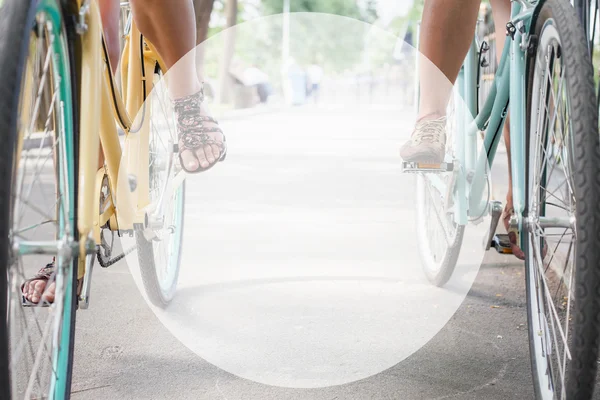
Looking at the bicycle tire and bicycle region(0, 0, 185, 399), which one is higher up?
bicycle region(0, 0, 185, 399)

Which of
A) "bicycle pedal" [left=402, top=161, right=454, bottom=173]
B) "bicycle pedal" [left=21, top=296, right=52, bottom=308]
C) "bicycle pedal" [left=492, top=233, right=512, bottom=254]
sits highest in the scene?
"bicycle pedal" [left=402, top=161, right=454, bottom=173]

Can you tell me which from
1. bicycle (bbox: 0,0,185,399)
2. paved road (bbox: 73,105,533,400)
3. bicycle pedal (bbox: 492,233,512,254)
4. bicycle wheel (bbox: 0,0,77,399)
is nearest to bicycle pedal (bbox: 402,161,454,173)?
bicycle pedal (bbox: 492,233,512,254)

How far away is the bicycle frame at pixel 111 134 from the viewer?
5.62ft

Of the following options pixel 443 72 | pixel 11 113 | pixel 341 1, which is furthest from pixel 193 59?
pixel 341 1

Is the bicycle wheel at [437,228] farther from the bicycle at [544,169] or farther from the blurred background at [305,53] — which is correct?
the blurred background at [305,53]

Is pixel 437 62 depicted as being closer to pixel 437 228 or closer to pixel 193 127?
pixel 193 127

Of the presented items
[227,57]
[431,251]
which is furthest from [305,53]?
[431,251]

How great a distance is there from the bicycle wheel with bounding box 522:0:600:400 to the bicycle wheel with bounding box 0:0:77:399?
102 centimetres

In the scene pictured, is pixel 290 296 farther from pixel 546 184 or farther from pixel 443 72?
pixel 546 184

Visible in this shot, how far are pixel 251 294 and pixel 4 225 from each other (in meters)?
2.17

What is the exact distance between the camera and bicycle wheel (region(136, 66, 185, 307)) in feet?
9.21

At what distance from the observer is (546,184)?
7.28ft

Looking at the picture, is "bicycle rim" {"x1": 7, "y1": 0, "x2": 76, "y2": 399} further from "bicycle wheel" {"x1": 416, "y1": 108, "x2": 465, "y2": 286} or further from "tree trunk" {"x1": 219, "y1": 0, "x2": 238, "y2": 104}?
"tree trunk" {"x1": 219, "y1": 0, "x2": 238, "y2": 104}

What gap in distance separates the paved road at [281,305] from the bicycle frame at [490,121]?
488 millimetres
